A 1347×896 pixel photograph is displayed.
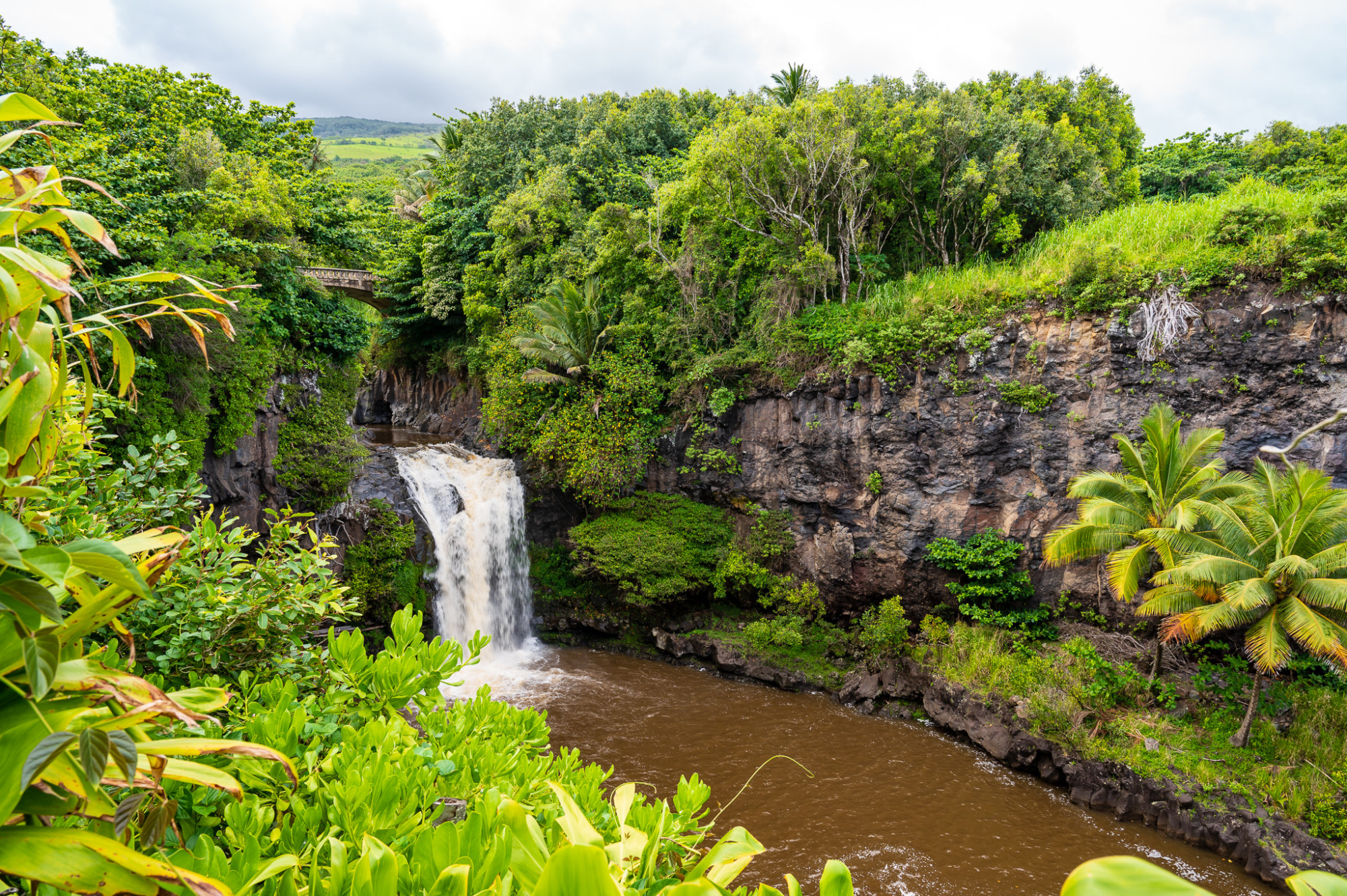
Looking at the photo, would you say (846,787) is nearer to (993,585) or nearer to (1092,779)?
(1092,779)

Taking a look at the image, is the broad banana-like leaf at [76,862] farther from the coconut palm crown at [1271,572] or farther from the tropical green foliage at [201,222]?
the coconut palm crown at [1271,572]

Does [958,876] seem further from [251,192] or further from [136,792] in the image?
[251,192]

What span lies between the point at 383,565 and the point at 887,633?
9.17 m

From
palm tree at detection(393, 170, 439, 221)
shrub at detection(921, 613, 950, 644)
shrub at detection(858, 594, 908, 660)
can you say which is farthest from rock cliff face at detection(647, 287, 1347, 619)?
palm tree at detection(393, 170, 439, 221)

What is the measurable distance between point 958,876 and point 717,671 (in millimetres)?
5558

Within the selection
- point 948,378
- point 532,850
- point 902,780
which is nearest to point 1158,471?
point 948,378

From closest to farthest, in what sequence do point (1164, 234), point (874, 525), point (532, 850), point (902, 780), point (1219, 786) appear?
point (532, 850), point (1219, 786), point (902, 780), point (1164, 234), point (874, 525)

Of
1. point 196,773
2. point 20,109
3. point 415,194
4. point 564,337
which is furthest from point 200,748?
point 415,194

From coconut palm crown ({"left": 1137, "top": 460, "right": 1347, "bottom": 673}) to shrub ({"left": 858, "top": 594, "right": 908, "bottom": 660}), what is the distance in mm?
3816

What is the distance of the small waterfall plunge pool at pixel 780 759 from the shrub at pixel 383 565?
56cm

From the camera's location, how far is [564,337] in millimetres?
13594

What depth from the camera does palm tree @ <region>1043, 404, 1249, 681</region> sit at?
8.60m

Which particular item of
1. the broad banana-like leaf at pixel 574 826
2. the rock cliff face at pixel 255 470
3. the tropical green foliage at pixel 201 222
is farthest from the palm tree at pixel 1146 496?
the rock cliff face at pixel 255 470

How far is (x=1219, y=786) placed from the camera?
25.4 feet
